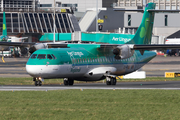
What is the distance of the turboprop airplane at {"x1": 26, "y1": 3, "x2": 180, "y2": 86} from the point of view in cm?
2822

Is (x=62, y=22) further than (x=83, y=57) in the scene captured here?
Yes

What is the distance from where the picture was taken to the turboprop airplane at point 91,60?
1111 inches

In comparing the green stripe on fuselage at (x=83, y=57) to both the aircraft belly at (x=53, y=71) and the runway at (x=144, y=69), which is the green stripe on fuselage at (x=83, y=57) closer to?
Answer: the aircraft belly at (x=53, y=71)

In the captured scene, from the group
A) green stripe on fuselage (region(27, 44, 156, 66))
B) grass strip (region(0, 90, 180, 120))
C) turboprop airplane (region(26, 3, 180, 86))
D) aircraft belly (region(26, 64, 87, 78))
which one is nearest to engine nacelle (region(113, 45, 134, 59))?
turboprop airplane (region(26, 3, 180, 86))

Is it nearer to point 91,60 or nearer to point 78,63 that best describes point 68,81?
point 78,63

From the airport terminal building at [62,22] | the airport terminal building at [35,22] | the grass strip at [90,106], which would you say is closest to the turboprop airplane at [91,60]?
the grass strip at [90,106]

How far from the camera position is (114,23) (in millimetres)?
124562

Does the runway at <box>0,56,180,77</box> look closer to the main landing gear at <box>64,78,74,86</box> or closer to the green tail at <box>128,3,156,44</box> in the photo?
the green tail at <box>128,3,156,44</box>

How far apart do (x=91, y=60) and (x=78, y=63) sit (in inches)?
76.6

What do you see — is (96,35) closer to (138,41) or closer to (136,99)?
(138,41)

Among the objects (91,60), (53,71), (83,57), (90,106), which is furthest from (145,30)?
(90,106)

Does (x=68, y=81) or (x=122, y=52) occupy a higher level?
(x=122, y=52)

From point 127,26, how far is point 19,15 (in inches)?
1421

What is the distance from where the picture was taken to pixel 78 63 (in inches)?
1202
